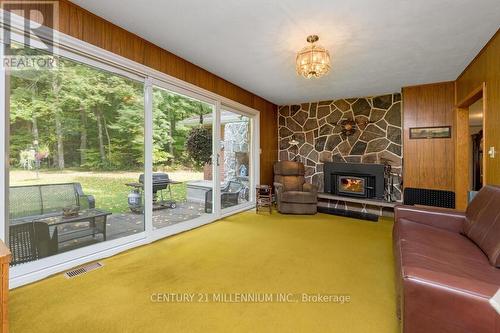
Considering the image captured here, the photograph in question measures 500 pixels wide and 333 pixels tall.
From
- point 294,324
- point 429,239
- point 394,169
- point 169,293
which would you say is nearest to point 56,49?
point 169,293

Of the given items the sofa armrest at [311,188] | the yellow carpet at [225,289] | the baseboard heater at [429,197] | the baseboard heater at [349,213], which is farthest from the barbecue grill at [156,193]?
the baseboard heater at [429,197]

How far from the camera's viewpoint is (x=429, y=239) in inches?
79.2

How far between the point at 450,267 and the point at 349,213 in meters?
3.42

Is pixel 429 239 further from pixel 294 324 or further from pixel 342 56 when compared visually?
pixel 342 56

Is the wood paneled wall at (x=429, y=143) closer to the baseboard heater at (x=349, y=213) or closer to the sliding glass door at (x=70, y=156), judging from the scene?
the baseboard heater at (x=349, y=213)

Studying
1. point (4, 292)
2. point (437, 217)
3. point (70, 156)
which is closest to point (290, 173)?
point (437, 217)

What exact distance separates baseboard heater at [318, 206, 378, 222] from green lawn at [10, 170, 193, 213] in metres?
3.69

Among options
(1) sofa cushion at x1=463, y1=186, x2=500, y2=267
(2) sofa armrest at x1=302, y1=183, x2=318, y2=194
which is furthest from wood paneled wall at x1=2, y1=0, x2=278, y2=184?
(1) sofa cushion at x1=463, y1=186, x2=500, y2=267

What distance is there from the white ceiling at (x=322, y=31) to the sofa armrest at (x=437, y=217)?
193cm

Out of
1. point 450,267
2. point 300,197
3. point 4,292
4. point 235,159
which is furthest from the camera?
point 235,159

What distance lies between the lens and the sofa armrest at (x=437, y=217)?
7.84ft

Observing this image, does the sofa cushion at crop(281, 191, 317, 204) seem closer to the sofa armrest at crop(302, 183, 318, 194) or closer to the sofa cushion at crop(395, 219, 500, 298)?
the sofa armrest at crop(302, 183, 318, 194)

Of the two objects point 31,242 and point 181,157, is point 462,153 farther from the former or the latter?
point 31,242

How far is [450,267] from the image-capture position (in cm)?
151
